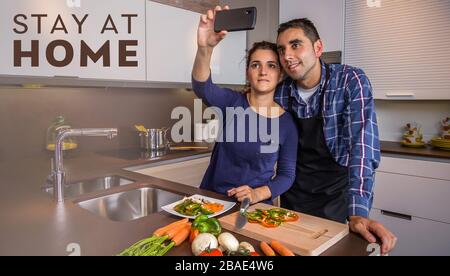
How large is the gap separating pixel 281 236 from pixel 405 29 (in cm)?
221

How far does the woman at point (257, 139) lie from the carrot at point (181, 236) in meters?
0.48

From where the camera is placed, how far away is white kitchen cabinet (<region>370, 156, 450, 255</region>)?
6.96 feet

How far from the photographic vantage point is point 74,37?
1922mm

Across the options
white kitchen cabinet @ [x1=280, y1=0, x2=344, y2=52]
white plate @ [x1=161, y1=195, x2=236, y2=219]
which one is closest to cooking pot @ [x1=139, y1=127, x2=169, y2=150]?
white plate @ [x1=161, y1=195, x2=236, y2=219]

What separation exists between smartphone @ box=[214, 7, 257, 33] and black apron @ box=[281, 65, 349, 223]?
1.65 feet

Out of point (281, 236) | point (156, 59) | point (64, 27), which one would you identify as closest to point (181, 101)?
point (156, 59)

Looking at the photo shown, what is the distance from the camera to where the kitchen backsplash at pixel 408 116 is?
2605 millimetres

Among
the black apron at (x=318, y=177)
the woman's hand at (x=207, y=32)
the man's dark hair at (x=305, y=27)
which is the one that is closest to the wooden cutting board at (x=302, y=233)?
the black apron at (x=318, y=177)

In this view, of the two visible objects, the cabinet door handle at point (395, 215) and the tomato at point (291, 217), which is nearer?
the tomato at point (291, 217)

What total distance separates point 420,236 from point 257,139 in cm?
158

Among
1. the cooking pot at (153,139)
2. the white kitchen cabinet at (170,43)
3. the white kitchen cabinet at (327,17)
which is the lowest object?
the cooking pot at (153,139)

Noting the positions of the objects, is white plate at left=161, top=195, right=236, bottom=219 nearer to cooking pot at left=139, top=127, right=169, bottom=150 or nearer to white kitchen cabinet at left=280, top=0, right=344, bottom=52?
cooking pot at left=139, top=127, right=169, bottom=150

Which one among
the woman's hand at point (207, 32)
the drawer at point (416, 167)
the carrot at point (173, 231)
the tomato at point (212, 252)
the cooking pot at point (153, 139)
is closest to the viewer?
the tomato at point (212, 252)

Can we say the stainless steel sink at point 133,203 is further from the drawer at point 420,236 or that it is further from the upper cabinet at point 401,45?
the upper cabinet at point 401,45
